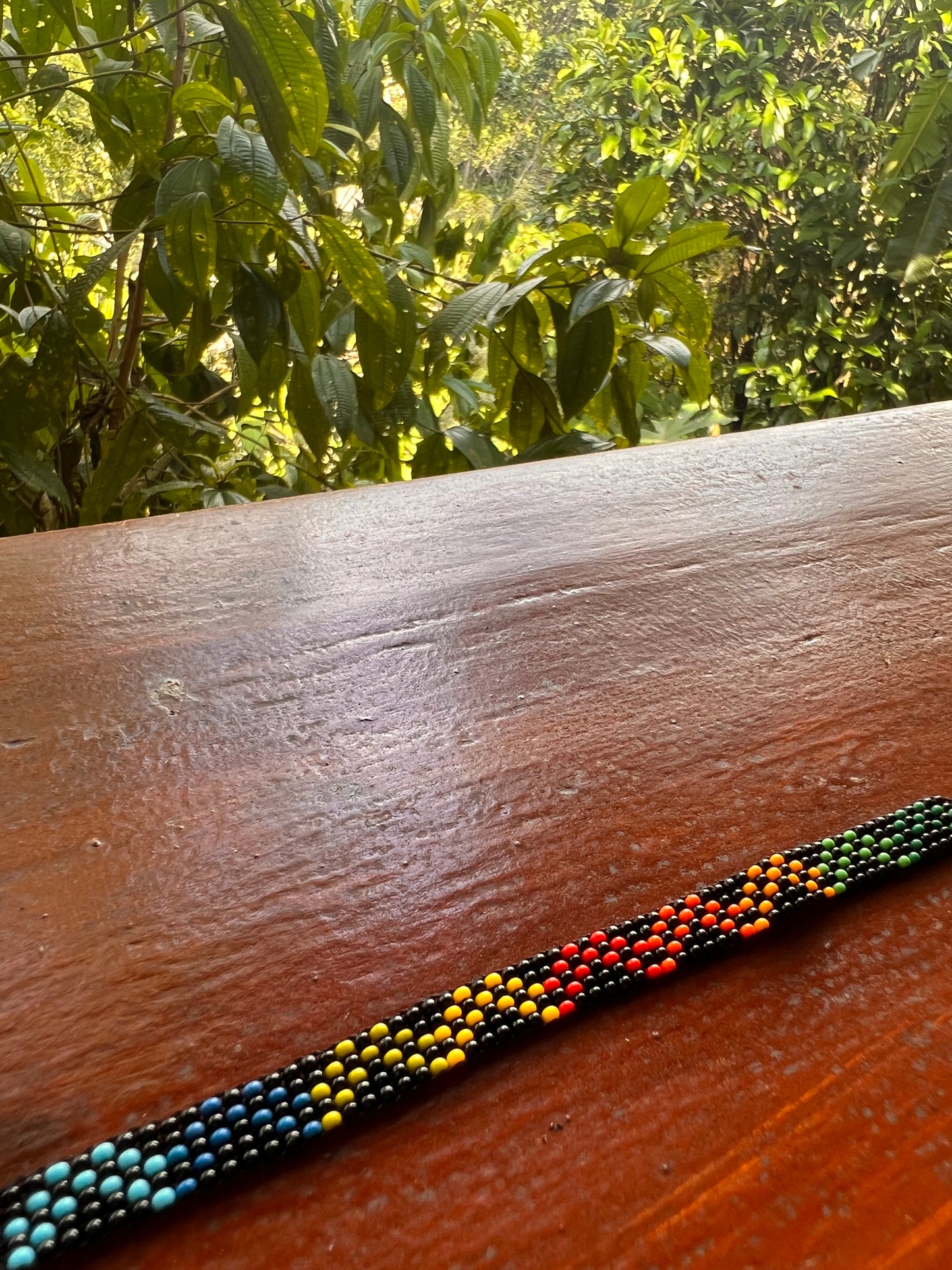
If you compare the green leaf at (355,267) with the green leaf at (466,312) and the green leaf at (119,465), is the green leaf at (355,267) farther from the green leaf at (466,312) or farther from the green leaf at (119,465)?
the green leaf at (119,465)

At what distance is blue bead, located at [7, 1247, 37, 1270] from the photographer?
0.85 ft

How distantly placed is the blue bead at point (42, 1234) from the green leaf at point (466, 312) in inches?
30.6

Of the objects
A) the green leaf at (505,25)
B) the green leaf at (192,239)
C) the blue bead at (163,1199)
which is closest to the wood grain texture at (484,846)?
the blue bead at (163,1199)

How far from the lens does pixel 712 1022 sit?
336mm

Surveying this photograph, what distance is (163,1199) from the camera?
0.91 ft

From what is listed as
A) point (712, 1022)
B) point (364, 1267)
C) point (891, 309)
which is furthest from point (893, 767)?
point (891, 309)

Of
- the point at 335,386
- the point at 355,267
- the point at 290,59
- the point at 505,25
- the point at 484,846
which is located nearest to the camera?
the point at 484,846

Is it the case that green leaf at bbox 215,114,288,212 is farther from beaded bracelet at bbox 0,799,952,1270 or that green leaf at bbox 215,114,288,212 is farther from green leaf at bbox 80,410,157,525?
beaded bracelet at bbox 0,799,952,1270

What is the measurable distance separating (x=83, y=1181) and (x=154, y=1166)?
0.02 m

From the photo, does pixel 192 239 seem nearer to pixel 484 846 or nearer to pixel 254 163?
pixel 254 163

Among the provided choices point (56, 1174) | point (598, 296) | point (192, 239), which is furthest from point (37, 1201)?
point (598, 296)

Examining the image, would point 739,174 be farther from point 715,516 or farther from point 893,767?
point 893,767

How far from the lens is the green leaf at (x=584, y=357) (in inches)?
35.6

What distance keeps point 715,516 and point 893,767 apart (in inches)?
11.0
